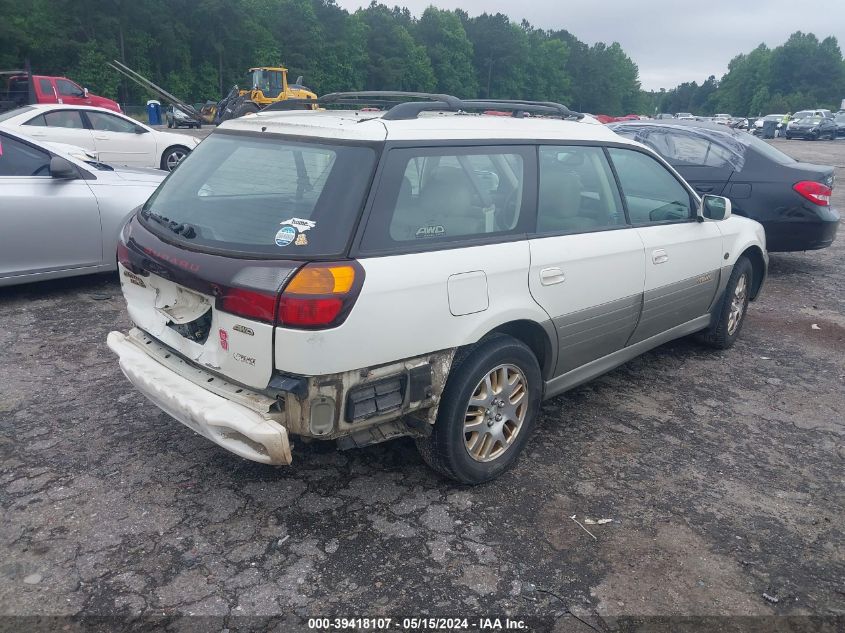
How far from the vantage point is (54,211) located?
18.5 ft

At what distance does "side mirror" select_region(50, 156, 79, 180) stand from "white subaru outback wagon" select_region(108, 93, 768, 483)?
2726mm

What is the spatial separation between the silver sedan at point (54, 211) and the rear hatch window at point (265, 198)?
105 inches

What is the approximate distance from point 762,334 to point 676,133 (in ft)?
10.7

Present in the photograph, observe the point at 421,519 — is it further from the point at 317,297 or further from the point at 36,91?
the point at 36,91

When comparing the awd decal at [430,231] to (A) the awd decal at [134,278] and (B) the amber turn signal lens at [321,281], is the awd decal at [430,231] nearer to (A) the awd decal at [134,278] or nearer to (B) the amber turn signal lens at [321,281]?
(B) the amber turn signal lens at [321,281]

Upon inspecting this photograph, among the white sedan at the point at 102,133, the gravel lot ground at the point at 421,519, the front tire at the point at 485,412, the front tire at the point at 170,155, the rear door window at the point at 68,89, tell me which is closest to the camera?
the gravel lot ground at the point at 421,519

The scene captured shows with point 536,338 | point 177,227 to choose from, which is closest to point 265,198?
point 177,227

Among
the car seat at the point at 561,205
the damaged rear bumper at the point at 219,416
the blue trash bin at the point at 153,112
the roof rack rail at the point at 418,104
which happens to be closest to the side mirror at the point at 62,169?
the roof rack rail at the point at 418,104

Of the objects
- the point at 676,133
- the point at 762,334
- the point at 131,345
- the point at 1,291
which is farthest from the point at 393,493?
the point at 676,133

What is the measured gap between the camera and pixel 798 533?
311cm

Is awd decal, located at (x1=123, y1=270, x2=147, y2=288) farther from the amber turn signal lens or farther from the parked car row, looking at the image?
the parked car row

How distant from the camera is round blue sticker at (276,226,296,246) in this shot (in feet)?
8.90

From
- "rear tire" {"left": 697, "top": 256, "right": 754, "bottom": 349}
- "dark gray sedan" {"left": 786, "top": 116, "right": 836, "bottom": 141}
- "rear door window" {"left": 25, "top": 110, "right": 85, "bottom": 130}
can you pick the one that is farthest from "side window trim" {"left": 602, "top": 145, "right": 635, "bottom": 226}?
"dark gray sedan" {"left": 786, "top": 116, "right": 836, "bottom": 141}

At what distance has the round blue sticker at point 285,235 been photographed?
2.71 m
